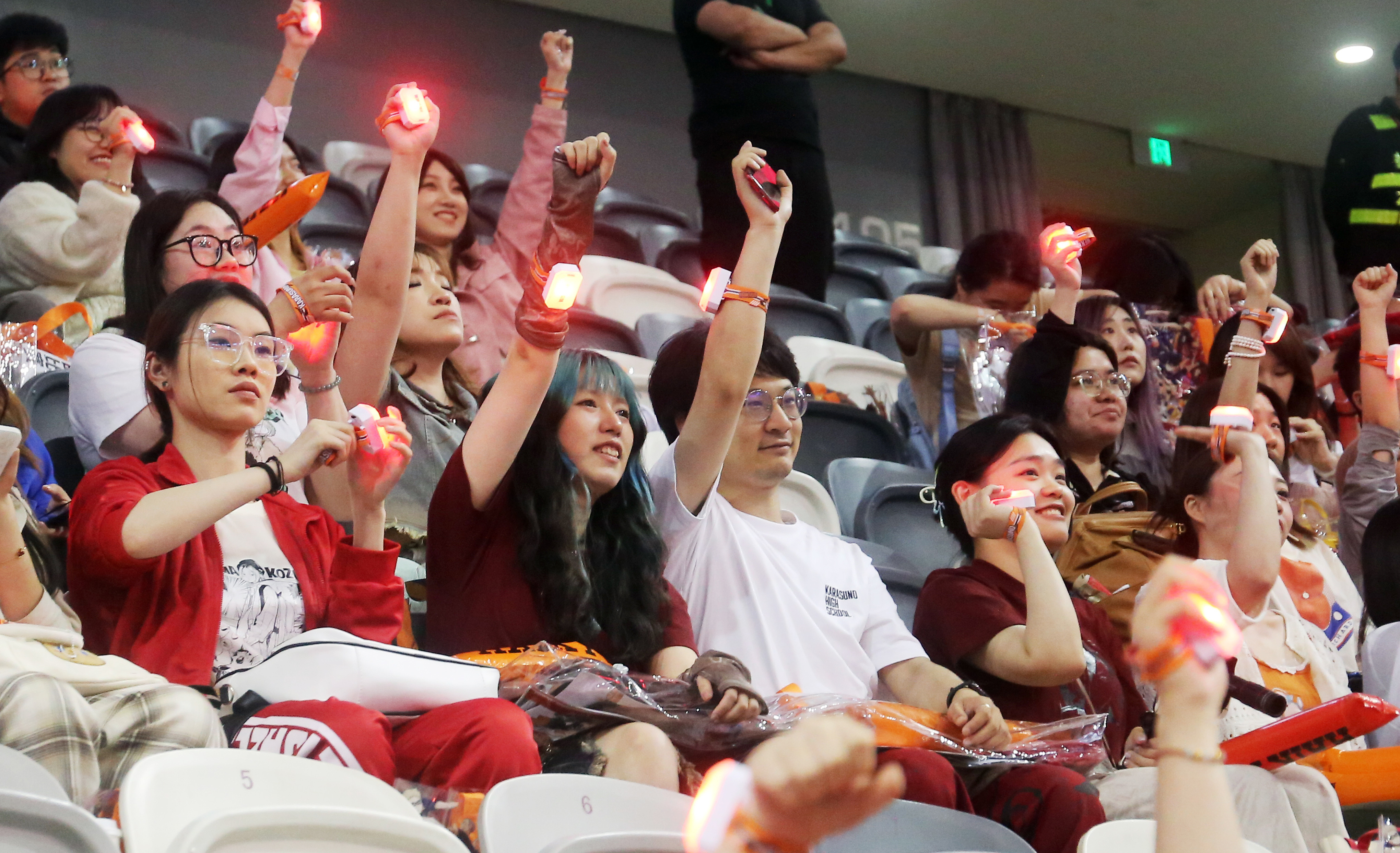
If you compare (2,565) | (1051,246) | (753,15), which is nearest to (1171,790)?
(2,565)

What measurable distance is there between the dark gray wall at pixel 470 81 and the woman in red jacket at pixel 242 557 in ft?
13.3

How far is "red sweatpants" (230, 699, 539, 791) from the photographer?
150cm

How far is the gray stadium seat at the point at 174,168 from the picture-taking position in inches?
163

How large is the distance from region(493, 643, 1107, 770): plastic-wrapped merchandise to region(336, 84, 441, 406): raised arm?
75cm

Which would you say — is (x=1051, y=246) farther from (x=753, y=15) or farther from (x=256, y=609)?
(x=256, y=609)

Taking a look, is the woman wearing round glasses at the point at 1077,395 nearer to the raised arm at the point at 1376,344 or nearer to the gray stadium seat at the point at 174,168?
the raised arm at the point at 1376,344

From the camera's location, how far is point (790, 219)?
409cm

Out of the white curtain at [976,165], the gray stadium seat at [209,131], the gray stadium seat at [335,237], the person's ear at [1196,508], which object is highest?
the white curtain at [976,165]

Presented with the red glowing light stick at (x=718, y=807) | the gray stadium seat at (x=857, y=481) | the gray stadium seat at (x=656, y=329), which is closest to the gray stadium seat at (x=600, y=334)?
the gray stadium seat at (x=656, y=329)

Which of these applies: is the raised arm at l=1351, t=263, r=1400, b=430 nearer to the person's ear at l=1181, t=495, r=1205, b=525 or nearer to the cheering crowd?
the cheering crowd

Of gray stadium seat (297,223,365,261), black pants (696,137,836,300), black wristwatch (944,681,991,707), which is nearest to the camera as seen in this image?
black wristwatch (944,681,991,707)

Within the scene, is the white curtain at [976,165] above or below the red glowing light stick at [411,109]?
above

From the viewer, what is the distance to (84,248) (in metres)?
2.81

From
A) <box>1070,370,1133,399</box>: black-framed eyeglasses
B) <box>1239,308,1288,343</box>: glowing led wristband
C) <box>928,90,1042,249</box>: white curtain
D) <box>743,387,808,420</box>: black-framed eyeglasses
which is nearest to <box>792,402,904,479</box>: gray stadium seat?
<box>1070,370,1133,399</box>: black-framed eyeglasses
